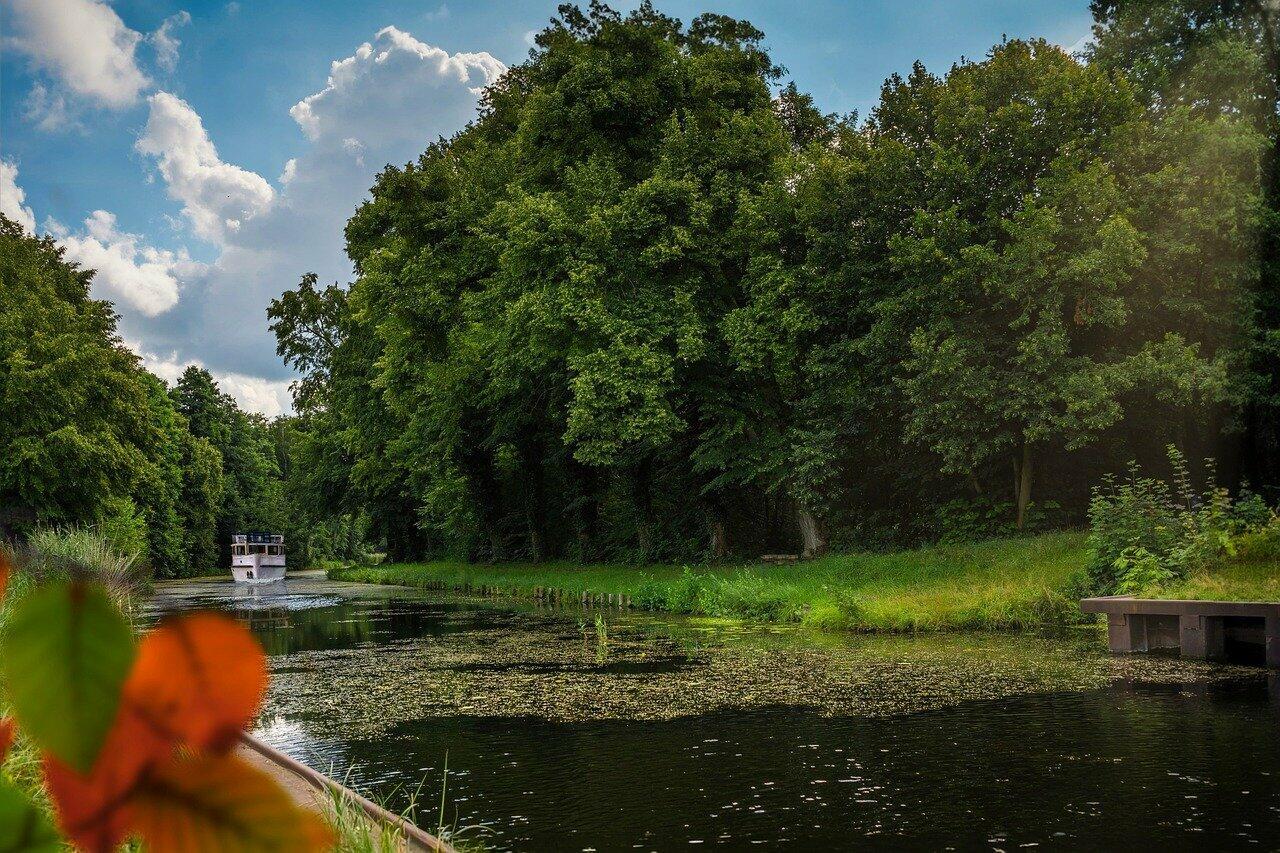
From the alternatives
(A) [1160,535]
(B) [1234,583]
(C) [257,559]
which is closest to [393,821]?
(B) [1234,583]

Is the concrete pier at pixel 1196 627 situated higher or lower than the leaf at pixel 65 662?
lower

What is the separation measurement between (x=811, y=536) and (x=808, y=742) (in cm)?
1658

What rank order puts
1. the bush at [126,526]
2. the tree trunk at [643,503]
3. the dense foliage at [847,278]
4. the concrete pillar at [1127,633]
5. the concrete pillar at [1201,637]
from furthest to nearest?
the bush at [126,526], the tree trunk at [643,503], the dense foliage at [847,278], the concrete pillar at [1127,633], the concrete pillar at [1201,637]

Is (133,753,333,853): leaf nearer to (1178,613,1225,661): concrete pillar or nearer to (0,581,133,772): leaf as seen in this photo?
(0,581,133,772): leaf

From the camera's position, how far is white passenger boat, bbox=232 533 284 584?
57600 mm

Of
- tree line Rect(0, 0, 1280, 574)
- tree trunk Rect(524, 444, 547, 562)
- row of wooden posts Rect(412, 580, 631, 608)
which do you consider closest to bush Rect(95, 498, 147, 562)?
tree line Rect(0, 0, 1280, 574)

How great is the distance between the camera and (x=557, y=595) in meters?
27.8

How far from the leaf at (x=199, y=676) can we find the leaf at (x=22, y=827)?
0.16 feet

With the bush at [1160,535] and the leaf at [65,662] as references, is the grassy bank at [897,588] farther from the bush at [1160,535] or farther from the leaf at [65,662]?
the leaf at [65,662]

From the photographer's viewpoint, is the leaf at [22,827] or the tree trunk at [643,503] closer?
the leaf at [22,827]

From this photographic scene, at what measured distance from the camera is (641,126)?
27.9 metres

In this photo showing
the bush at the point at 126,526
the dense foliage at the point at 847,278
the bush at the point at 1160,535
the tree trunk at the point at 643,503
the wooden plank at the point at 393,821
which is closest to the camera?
the wooden plank at the point at 393,821

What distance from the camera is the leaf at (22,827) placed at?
15.2 inches

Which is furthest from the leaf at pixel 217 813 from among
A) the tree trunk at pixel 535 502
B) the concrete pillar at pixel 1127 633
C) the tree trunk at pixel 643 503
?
the tree trunk at pixel 535 502
